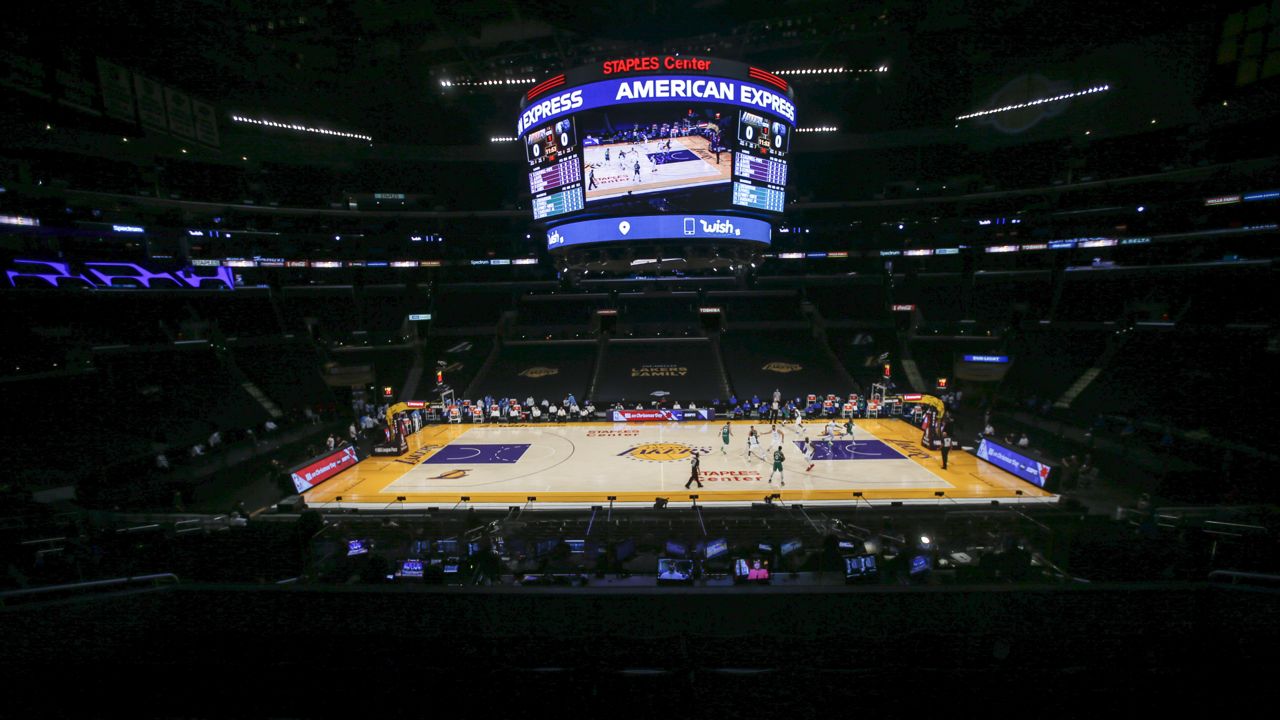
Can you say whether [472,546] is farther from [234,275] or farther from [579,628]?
[234,275]

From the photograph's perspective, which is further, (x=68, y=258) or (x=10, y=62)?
(x=68, y=258)

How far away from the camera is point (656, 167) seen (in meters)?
12.0

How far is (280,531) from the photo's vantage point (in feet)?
34.0

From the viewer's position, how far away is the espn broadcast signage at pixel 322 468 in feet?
52.0

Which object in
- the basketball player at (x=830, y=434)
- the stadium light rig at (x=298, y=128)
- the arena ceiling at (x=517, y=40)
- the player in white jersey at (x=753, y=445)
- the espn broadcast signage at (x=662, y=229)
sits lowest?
the basketball player at (x=830, y=434)

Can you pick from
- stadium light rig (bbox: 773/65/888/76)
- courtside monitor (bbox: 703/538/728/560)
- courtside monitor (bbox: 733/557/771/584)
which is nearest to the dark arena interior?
courtside monitor (bbox: 733/557/771/584)

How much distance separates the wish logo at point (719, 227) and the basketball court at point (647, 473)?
26.1 feet

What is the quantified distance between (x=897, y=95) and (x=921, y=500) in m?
20.2

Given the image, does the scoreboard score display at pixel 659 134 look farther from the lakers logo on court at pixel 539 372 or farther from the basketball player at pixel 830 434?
the lakers logo on court at pixel 539 372

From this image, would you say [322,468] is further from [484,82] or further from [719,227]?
[484,82]

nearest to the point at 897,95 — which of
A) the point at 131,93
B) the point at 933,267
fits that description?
the point at 933,267

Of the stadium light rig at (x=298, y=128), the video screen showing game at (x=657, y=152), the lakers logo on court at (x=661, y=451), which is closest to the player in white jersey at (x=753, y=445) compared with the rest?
the lakers logo on court at (x=661, y=451)

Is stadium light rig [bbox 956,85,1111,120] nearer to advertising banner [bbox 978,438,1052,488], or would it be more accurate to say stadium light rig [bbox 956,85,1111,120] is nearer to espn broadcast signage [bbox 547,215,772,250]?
advertising banner [bbox 978,438,1052,488]

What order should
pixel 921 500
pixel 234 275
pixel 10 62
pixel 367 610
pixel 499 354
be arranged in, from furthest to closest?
pixel 499 354, pixel 234 275, pixel 921 500, pixel 10 62, pixel 367 610
